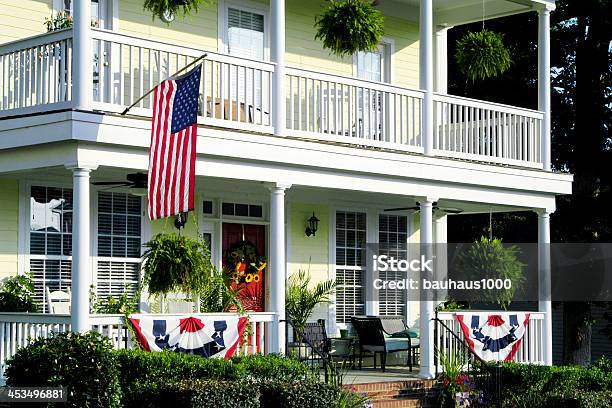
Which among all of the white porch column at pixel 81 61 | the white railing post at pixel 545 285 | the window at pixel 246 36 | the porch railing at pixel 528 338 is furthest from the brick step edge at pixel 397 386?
the white porch column at pixel 81 61

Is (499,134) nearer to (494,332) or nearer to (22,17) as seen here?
(494,332)

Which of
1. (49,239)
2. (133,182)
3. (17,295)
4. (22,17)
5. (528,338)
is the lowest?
(528,338)

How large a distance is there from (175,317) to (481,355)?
6.12 m

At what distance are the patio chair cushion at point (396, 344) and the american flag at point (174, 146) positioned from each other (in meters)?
6.65

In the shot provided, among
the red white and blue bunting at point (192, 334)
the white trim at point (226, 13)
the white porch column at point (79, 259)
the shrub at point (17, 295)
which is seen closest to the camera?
the white porch column at point (79, 259)

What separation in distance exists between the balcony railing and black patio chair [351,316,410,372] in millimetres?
3105

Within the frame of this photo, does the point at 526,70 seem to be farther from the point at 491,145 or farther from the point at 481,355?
the point at 481,355

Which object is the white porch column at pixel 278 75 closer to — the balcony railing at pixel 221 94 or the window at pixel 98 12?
the balcony railing at pixel 221 94

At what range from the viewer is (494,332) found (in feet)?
60.0

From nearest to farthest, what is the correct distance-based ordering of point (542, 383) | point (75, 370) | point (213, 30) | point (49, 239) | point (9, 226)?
1. point (75, 370)
2. point (9, 226)
3. point (49, 239)
4. point (542, 383)
5. point (213, 30)

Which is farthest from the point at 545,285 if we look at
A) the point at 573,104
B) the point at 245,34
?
the point at 573,104

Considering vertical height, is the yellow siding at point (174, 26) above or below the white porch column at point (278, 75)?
above

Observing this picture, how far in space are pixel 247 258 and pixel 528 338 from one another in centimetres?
505

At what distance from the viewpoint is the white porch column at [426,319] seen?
17203 mm
